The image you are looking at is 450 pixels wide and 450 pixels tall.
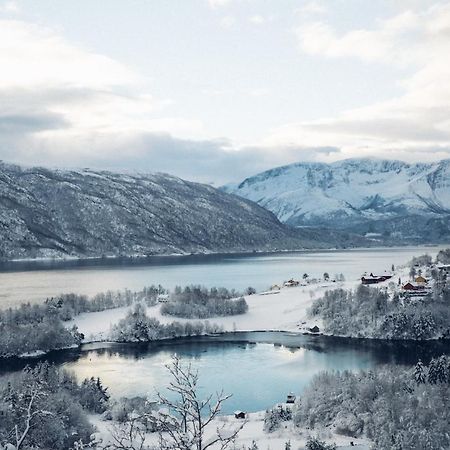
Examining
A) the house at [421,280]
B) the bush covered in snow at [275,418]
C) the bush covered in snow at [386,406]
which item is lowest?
the bush covered in snow at [275,418]

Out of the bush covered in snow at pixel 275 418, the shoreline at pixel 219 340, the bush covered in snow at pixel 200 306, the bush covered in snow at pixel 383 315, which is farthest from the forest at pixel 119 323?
the bush covered in snow at pixel 275 418

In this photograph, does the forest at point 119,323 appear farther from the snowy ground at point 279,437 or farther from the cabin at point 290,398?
the cabin at point 290,398

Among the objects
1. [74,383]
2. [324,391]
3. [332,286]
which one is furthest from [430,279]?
[74,383]

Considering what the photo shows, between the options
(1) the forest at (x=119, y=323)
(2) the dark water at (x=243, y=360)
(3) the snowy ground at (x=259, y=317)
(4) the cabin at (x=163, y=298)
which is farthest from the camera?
(4) the cabin at (x=163, y=298)

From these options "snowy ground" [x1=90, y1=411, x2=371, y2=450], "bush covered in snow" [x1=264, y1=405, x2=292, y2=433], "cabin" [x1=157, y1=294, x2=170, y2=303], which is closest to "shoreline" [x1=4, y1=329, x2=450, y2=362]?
"cabin" [x1=157, y1=294, x2=170, y2=303]

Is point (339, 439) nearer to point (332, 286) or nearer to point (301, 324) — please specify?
point (301, 324)

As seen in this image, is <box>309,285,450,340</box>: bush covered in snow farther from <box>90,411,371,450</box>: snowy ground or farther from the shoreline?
<box>90,411,371,450</box>: snowy ground

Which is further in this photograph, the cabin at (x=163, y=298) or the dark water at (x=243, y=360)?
the cabin at (x=163, y=298)
